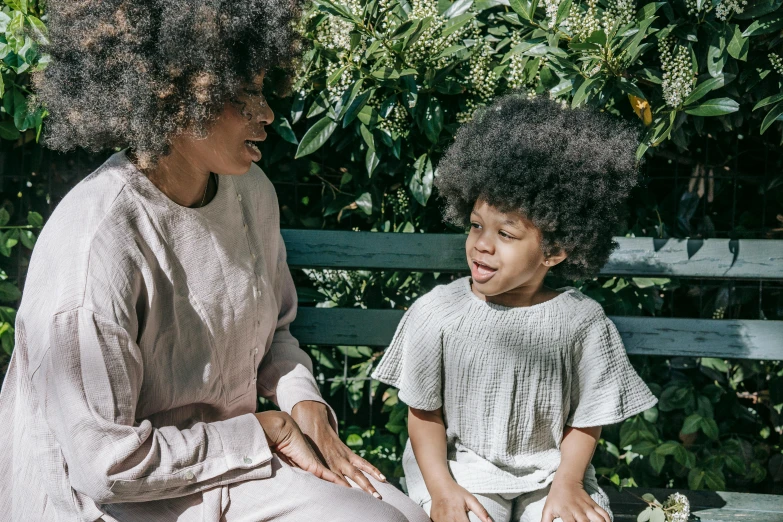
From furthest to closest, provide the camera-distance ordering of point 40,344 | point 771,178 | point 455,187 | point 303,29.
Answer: point 771,178
point 303,29
point 455,187
point 40,344

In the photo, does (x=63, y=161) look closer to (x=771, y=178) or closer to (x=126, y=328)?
(x=126, y=328)

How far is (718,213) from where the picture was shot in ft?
10.7

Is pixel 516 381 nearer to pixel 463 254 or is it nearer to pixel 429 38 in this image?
pixel 463 254

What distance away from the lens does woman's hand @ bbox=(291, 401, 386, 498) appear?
216cm

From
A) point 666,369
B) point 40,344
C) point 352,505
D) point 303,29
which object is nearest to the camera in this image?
point 40,344

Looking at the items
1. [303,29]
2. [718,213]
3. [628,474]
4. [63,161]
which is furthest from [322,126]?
[628,474]

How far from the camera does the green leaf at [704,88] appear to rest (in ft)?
8.08

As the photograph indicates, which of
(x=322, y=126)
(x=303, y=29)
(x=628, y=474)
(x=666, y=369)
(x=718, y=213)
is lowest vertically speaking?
(x=628, y=474)

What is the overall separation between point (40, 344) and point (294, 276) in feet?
4.85

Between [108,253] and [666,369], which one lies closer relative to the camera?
[108,253]

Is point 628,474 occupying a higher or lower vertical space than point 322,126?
lower

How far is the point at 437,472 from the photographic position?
225 cm

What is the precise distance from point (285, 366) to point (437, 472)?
19.2 inches

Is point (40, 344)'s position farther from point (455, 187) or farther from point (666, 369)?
point (666, 369)
